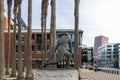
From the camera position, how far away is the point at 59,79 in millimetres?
21594

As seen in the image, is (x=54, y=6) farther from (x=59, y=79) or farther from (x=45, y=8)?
(x=59, y=79)

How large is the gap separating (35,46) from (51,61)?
307ft

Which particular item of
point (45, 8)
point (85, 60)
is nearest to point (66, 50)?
point (45, 8)

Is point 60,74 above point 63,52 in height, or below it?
below

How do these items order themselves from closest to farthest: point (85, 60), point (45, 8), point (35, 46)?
point (45, 8) → point (35, 46) → point (85, 60)

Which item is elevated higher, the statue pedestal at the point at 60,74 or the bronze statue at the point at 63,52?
the bronze statue at the point at 63,52

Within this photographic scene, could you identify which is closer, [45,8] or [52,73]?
[52,73]

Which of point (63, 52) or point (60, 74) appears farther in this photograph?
point (63, 52)

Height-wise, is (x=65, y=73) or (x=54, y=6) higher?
(x=54, y=6)

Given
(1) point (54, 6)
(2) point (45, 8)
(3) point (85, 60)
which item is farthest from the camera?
(3) point (85, 60)

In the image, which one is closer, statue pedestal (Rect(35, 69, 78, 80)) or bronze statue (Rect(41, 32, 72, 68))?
statue pedestal (Rect(35, 69, 78, 80))

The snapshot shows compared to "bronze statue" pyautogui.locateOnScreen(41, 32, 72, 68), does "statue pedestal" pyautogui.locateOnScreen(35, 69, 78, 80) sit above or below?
below

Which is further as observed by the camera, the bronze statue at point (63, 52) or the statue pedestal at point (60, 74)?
the bronze statue at point (63, 52)

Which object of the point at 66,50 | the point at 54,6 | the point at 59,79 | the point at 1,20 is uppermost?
the point at 54,6
